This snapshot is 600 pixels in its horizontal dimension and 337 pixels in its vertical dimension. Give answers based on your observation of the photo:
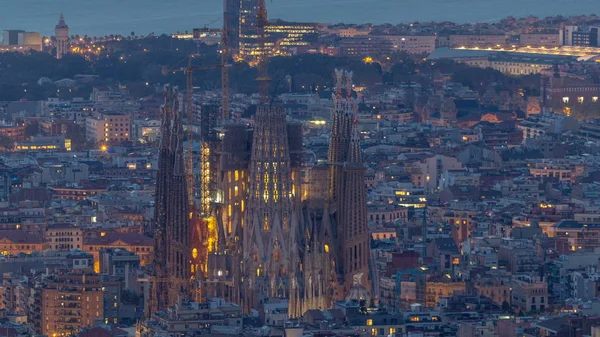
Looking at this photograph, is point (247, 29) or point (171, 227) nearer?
point (171, 227)

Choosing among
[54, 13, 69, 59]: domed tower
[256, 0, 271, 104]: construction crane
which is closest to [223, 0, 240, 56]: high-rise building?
[54, 13, 69, 59]: domed tower

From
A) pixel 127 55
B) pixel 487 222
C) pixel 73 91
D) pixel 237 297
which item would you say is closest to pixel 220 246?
pixel 237 297

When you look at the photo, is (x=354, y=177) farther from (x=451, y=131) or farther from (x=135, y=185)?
(x=451, y=131)

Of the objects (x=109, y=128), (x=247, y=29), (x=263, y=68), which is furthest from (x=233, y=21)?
(x=263, y=68)

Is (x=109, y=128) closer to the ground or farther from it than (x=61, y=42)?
closer to the ground

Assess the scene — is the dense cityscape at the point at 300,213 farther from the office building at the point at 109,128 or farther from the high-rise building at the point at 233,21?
the high-rise building at the point at 233,21

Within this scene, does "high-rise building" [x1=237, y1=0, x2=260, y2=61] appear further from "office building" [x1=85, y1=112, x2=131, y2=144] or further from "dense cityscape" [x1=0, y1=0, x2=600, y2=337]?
"office building" [x1=85, y1=112, x2=131, y2=144]

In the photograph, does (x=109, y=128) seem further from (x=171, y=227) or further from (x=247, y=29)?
(x=171, y=227)
